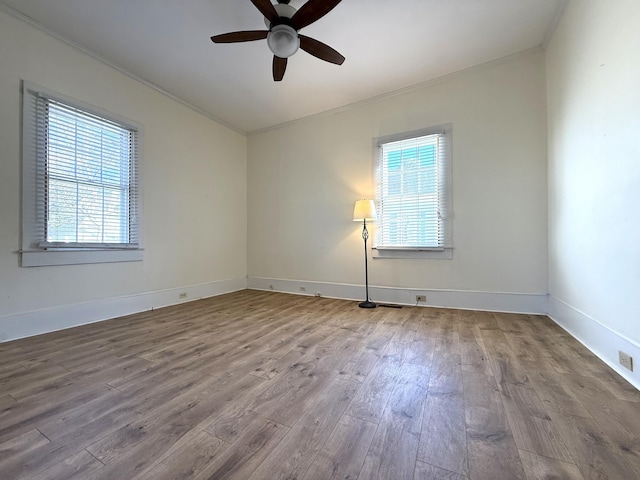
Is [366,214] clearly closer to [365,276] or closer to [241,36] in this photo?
[365,276]

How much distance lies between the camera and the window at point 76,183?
8.43ft

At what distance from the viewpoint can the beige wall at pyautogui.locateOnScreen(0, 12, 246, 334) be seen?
245 centimetres

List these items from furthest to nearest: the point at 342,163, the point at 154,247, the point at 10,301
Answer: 1. the point at 342,163
2. the point at 154,247
3. the point at 10,301

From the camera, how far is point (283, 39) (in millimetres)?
2328

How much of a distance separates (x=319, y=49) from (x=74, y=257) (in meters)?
3.37

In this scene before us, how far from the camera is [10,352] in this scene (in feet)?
7.03

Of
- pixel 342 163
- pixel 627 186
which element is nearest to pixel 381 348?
pixel 627 186

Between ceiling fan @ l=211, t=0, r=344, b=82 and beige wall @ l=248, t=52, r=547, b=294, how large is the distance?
1.72m

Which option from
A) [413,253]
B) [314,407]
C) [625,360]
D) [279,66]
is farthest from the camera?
[413,253]

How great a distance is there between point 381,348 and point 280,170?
11.8 feet

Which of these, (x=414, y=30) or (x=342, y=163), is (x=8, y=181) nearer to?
(x=342, y=163)

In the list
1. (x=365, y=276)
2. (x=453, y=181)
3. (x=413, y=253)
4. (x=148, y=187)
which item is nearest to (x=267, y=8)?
(x=148, y=187)

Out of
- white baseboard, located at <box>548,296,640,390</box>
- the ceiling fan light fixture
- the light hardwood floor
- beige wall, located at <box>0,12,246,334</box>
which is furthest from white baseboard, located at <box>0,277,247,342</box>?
white baseboard, located at <box>548,296,640,390</box>

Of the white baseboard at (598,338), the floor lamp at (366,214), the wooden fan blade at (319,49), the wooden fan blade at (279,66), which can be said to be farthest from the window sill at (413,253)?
the wooden fan blade at (279,66)
